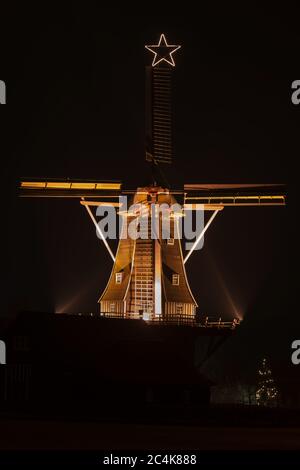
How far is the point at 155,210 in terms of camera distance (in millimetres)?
56750

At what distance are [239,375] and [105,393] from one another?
1986 inches

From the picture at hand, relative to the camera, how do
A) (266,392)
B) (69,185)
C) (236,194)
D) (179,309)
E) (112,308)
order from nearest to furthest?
(179,309) < (112,308) < (236,194) < (69,185) < (266,392)

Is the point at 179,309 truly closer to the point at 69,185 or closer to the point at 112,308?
the point at 112,308

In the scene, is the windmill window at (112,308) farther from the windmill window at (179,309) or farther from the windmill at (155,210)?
the windmill window at (179,309)

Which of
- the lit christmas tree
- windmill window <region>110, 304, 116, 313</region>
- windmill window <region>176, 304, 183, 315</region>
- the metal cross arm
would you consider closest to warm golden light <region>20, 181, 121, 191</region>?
the metal cross arm

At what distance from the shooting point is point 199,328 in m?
56.6

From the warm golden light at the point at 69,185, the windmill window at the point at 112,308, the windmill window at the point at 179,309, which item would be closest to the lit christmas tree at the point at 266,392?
the windmill window at the point at 179,309

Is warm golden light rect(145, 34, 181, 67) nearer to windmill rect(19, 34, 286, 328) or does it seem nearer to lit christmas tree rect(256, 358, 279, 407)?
windmill rect(19, 34, 286, 328)

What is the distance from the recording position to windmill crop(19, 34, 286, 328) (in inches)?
2223

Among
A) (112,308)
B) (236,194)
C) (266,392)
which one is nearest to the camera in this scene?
(112,308)

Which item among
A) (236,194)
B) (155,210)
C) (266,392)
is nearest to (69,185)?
(155,210)

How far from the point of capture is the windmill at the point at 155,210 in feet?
185

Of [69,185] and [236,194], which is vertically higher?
[69,185]
